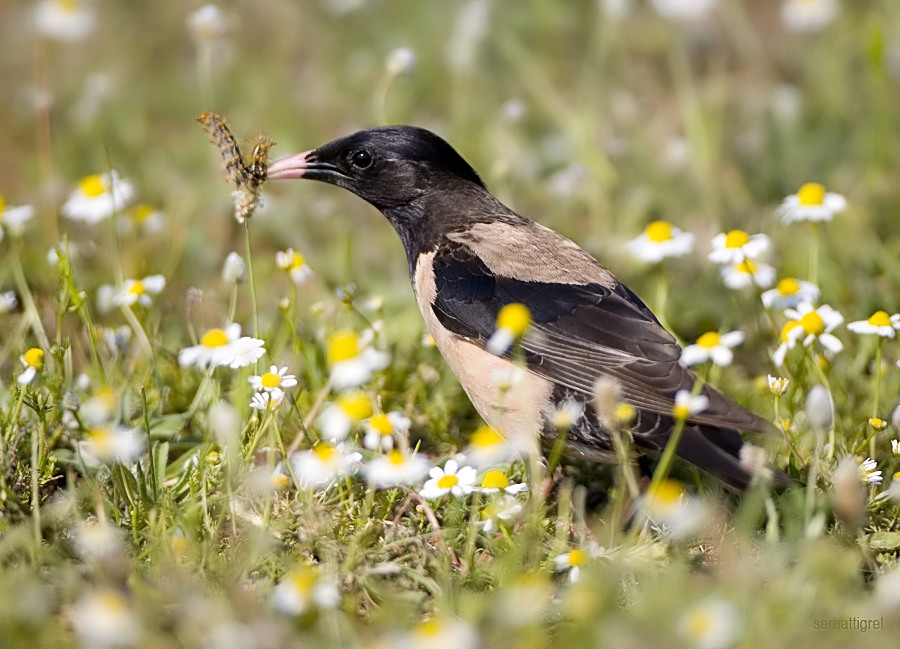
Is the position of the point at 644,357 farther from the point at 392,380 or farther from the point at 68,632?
the point at 68,632

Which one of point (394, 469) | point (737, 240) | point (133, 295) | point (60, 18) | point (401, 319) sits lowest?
point (401, 319)

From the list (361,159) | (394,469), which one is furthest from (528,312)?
(361,159)

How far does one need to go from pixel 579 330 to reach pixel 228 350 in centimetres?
130

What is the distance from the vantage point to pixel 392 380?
4879mm

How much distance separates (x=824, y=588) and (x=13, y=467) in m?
2.75

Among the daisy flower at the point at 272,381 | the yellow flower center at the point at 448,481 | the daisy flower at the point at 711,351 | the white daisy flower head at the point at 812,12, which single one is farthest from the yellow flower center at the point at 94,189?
the white daisy flower head at the point at 812,12

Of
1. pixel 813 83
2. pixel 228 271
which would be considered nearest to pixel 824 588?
pixel 228 271

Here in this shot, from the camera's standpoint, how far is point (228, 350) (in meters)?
3.80

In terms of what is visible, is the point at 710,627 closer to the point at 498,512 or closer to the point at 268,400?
the point at 498,512

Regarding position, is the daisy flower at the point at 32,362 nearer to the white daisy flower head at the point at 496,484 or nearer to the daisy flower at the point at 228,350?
the daisy flower at the point at 228,350

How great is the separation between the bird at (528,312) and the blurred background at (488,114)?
0.79 meters

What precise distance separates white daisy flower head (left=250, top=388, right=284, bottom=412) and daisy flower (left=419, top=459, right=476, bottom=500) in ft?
1.89

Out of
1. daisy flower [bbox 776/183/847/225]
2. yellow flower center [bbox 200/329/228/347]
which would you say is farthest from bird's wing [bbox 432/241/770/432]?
daisy flower [bbox 776/183/847/225]

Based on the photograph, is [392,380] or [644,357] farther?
[392,380]
